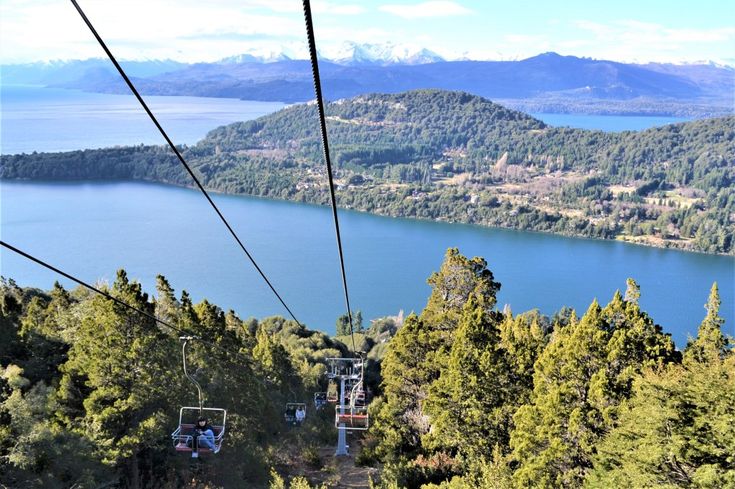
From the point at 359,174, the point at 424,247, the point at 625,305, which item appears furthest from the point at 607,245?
the point at 625,305

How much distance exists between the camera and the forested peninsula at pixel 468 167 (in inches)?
2258

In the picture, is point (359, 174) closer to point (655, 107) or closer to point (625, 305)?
point (625, 305)

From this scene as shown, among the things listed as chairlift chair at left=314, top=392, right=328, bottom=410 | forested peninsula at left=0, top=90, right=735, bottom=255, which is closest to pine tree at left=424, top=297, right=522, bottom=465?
chairlift chair at left=314, top=392, right=328, bottom=410

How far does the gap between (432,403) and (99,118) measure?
121836 mm

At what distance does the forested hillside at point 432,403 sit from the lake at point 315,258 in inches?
759

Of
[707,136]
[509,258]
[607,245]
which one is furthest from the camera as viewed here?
[707,136]

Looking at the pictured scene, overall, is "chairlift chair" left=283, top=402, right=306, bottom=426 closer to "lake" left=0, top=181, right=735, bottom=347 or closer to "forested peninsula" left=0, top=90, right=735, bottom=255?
"lake" left=0, top=181, right=735, bottom=347

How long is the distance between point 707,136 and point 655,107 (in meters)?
107

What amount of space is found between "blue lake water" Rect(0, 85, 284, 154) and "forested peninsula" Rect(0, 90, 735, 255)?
11.0m

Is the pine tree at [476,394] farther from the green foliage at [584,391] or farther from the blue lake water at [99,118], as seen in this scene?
the blue lake water at [99,118]

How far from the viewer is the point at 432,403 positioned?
8406mm

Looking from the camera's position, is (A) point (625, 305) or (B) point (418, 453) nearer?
(A) point (625, 305)

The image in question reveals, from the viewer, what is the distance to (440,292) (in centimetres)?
991

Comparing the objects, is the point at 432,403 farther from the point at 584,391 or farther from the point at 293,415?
the point at 293,415
